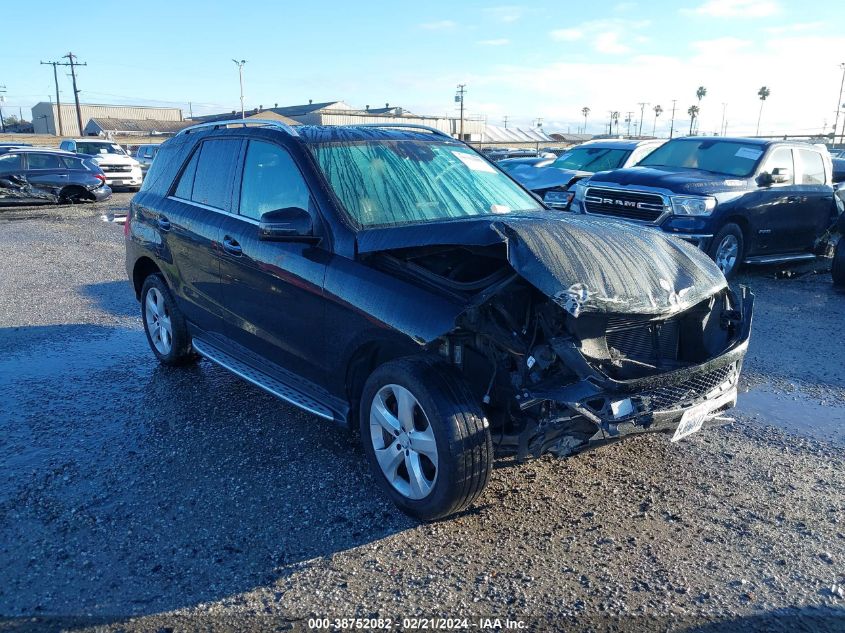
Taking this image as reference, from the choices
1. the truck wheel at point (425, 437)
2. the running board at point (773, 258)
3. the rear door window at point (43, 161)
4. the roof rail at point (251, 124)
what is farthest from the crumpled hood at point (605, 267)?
the rear door window at point (43, 161)

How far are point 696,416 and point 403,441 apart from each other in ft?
4.73

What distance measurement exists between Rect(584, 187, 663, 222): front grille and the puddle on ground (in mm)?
3994

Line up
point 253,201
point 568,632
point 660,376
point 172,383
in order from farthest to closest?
point 172,383, point 253,201, point 660,376, point 568,632

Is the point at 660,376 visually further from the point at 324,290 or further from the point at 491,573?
the point at 324,290

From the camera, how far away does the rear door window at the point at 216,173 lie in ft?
15.4

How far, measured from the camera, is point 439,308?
323 cm

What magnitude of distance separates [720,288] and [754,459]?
1078 mm

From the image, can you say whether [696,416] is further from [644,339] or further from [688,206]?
[688,206]

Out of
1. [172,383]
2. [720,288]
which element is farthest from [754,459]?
[172,383]

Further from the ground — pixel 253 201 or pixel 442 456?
pixel 253 201

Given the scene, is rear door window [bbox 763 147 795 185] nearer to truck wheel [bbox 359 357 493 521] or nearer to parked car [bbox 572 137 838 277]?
parked car [bbox 572 137 838 277]

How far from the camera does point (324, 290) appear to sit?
3.76 meters

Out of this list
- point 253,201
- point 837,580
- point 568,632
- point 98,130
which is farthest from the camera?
point 98,130

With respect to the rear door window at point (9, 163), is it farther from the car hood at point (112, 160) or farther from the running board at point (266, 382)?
the running board at point (266, 382)
